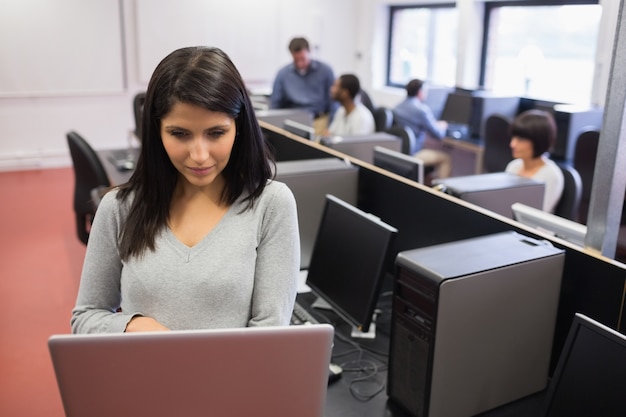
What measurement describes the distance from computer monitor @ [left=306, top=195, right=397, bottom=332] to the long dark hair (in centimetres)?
64

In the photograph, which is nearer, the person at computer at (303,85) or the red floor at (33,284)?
the red floor at (33,284)

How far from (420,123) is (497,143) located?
87 cm

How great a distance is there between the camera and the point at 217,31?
7.21 m

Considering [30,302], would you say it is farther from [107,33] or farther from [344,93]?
[107,33]

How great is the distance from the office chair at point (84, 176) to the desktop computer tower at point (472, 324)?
7.38ft

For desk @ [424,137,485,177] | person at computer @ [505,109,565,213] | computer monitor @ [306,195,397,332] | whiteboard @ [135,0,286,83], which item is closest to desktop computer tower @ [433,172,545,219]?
computer monitor @ [306,195,397,332]

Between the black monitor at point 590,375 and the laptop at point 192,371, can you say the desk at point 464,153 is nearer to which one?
the black monitor at point 590,375

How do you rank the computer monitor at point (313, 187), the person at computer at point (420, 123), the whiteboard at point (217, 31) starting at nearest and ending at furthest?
the computer monitor at point (313, 187) < the person at computer at point (420, 123) < the whiteboard at point (217, 31)

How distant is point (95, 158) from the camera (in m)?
3.33

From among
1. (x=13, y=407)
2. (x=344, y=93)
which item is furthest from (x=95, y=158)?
(x=344, y=93)

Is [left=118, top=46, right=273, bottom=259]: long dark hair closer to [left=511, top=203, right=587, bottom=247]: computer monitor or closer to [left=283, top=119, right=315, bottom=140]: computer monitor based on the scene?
[left=511, top=203, right=587, bottom=247]: computer monitor

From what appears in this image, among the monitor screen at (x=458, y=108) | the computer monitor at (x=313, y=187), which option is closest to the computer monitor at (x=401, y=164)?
the computer monitor at (x=313, y=187)

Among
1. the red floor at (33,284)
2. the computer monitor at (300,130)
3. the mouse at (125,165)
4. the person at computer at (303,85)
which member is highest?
the person at computer at (303,85)

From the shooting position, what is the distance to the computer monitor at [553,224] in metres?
1.73
